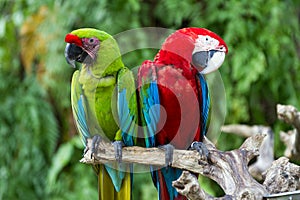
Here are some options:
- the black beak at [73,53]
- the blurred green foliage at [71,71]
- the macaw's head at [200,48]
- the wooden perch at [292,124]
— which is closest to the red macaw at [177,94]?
the macaw's head at [200,48]

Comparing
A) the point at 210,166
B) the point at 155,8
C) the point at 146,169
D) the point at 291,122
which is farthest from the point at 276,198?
the point at 155,8

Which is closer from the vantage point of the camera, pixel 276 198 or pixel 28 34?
pixel 276 198

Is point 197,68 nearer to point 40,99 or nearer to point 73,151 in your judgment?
point 73,151

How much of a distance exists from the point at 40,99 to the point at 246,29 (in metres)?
0.80

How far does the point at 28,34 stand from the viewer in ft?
7.07

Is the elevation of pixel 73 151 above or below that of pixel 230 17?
below

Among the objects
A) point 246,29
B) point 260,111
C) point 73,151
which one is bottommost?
point 73,151

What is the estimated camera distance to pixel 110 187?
1060mm

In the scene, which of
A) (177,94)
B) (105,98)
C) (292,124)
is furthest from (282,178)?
(292,124)

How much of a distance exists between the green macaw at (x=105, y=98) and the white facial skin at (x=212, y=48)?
14 centimetres

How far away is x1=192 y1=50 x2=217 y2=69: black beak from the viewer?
102 cm

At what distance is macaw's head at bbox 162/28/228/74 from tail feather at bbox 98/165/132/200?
25 cm

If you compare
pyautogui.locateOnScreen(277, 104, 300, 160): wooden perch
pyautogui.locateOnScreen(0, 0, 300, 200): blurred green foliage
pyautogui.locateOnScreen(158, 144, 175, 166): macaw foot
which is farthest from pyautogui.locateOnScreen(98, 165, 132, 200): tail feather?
pyautogui.locateOnScreen(0, 0, 300, 200): blurred green foliage

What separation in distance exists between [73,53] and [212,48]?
0.26 metres
